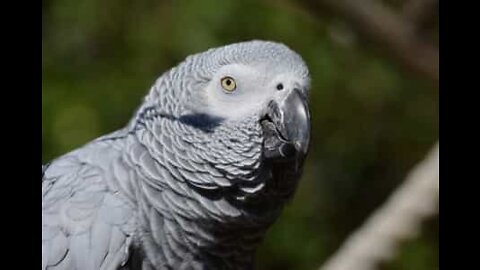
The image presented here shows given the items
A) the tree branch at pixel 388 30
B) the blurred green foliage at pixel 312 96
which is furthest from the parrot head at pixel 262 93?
the blurred green foliage at pixel 312 96

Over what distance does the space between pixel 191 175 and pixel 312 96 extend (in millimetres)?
1548

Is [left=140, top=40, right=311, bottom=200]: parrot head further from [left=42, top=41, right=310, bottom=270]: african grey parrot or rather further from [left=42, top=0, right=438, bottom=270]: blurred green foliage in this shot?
[left=42, top=0, right=438, bottom=270]: blurred green foliage

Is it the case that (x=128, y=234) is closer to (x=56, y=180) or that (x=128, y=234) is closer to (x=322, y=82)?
(x=56, y=180)

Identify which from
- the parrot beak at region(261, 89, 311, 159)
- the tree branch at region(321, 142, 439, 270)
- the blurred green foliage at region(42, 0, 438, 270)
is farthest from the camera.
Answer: the blurred green foliage at region(42, 0, 438, 270)

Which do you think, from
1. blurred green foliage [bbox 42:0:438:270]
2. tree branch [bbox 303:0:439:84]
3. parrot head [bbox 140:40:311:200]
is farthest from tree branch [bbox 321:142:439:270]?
parrot head [bbox 140:40:311:200]

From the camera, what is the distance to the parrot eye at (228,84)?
1278 millimetres

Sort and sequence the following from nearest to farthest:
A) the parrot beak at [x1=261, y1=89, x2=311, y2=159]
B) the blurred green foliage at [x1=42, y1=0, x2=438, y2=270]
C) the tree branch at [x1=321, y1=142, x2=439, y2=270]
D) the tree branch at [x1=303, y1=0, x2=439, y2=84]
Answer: the parrot beak at [x1=261, y1=89, x2=311, y2=159], the tree branch at [x1=303, y1=0, x2=439, y2=84], the tree branch at [x1=321, y1=142, x2=439, y2=270], the blurred green foliage at [x1=42, y1=0, x2=438, y2=270]

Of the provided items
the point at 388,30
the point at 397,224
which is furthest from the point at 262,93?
the point at 397,224

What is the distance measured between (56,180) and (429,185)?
93 centimetres

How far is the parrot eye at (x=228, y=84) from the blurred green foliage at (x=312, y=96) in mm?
1353

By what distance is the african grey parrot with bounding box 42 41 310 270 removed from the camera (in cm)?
126

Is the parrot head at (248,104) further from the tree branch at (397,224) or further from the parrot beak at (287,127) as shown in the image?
the tree branch at (397,224)
